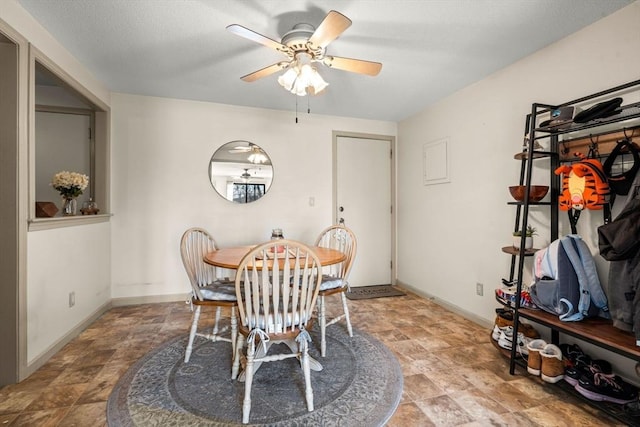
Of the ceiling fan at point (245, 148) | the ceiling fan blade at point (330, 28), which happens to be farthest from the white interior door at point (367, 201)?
the ceiling fan blade at point (330, 28)

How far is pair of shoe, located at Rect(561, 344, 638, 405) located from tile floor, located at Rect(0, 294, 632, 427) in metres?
0.09

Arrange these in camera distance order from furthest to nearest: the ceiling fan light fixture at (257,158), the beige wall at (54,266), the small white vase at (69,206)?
the ceiling fan light fixture at (257,158)
the small white vase at (69,206)
the beige wall at (54,266)

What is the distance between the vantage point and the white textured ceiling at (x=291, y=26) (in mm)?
1755

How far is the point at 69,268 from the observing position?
2.36 meters

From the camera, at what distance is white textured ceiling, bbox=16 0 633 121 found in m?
1.75

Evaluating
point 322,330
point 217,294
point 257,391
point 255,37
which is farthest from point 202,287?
point 255,37

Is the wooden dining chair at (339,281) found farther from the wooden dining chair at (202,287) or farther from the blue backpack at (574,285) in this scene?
the blue backpack at (574,285)

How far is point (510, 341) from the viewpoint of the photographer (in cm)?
205

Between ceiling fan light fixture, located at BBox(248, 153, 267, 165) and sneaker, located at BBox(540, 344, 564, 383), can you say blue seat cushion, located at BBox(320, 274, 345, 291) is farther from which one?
ceiling fan light fixture, located at BBox(248, 153, 267, 165)

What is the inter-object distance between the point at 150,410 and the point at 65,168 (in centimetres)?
261

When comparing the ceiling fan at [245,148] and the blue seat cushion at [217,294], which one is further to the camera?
the ceiling fan at [245,148]

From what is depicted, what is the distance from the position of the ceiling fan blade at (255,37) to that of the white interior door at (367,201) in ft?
6.99

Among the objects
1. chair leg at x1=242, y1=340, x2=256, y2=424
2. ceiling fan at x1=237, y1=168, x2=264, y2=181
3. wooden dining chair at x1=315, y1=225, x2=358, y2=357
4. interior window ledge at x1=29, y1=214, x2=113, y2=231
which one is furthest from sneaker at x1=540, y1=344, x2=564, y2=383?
interior window ledge at x1=29, y1=214, x2=113, y2=231

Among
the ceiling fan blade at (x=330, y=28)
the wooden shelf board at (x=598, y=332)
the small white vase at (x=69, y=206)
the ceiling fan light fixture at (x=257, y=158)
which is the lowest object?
the wooden shelf board at (x=598, y=332)
